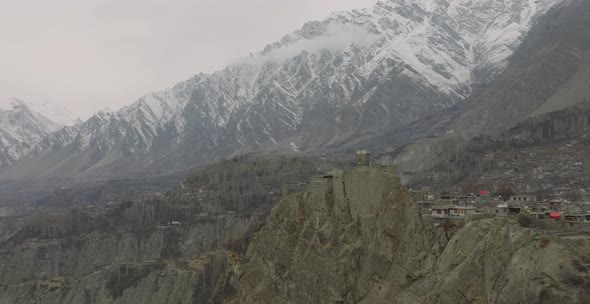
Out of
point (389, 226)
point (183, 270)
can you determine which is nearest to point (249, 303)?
point (389, 226)

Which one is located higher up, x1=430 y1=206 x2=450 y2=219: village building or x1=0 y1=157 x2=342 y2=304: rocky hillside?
x1=430 y1=206 x2=450 y2=219: village building

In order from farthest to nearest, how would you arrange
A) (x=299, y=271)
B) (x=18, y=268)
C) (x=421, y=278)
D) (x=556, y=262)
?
(x=18, y=268)
(x=299, y=271)
(x=421, y=278)
(x=556, y=262)

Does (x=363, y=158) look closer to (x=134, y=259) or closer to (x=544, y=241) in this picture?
(x=544, y=241)

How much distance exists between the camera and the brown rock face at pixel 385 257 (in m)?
Result: 57.5

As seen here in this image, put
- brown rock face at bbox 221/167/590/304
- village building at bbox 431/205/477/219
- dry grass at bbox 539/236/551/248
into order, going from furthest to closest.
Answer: village building at bbox 431/205/477/219 < dry grass at bbox 539/236/551/248 < brown rock face at bbox 221/167/590/304

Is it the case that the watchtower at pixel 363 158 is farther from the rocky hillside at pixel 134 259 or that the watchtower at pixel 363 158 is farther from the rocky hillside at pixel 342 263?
the rocky hillside at pixel 134 259

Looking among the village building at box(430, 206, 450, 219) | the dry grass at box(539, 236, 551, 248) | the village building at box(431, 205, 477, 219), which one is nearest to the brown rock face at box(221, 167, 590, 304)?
the dry grass at box(539, 236, 551, 248)

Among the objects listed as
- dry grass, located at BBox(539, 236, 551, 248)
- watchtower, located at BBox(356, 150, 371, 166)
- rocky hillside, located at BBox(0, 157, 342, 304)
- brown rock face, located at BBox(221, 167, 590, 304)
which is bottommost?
rocky hillside, located at BBox(0, 157, 342, 304)

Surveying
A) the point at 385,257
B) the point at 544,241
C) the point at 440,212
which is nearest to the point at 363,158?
the point at 440,212

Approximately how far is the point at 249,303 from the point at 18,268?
94410 mm

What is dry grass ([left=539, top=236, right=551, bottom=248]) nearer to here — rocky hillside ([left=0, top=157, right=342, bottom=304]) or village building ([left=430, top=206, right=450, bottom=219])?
village building ([left=430, top=206, right=450, bottom=219])

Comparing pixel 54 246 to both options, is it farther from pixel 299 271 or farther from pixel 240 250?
pixel 299 271

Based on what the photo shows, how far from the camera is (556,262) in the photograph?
185ft

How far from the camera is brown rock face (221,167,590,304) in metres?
57.5
